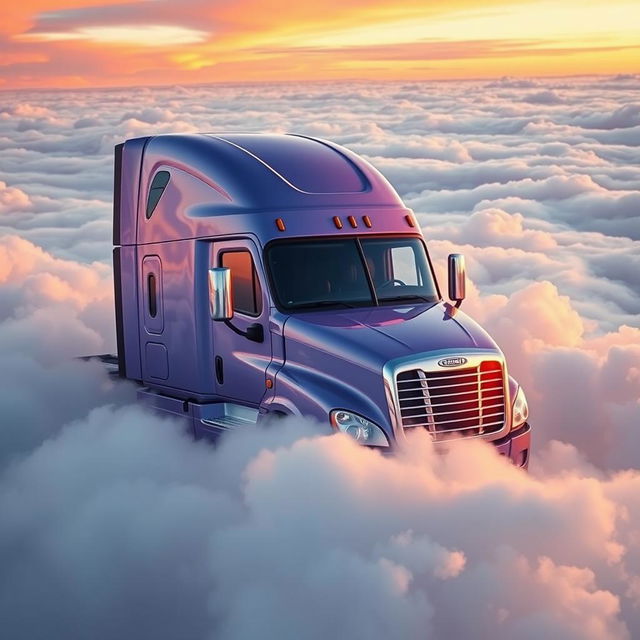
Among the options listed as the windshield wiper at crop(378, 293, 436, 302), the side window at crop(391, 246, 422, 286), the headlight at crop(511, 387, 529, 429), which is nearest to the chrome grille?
the headlight at crop(511, 387, 529, 429)

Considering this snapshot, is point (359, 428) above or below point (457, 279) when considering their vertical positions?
below

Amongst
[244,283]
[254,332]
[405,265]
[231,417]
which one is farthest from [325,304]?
[231,417]

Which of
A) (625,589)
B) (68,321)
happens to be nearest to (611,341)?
(68,321)

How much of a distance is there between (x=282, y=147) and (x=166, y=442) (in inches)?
159

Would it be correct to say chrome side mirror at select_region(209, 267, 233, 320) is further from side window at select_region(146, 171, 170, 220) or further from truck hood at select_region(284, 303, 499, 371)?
side window at select_region(146, 171, 170, 220)

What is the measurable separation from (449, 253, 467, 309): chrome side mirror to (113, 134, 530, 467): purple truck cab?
0.02 meters

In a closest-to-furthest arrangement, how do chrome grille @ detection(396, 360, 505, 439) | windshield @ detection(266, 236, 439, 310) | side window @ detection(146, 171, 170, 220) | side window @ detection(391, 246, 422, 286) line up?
chrome grille @ detection(396, 360, 505, 439) < windshield @ detection(266, 236, 439, 310) < side window @ detection(391, 246, 422, 286) < side window @ detection(146, 171, 170, 220)

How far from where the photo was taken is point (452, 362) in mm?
12258

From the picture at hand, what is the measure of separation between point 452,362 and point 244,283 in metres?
2.73

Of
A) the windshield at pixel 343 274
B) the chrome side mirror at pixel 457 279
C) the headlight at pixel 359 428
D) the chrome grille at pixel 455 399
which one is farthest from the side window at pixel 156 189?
the chrome grille at pixel 455 399

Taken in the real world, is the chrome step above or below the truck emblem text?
below

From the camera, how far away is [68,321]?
1013 inches

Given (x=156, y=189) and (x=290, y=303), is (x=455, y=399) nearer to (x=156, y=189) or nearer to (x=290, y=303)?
(x=290, y=303)

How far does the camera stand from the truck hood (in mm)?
12125
